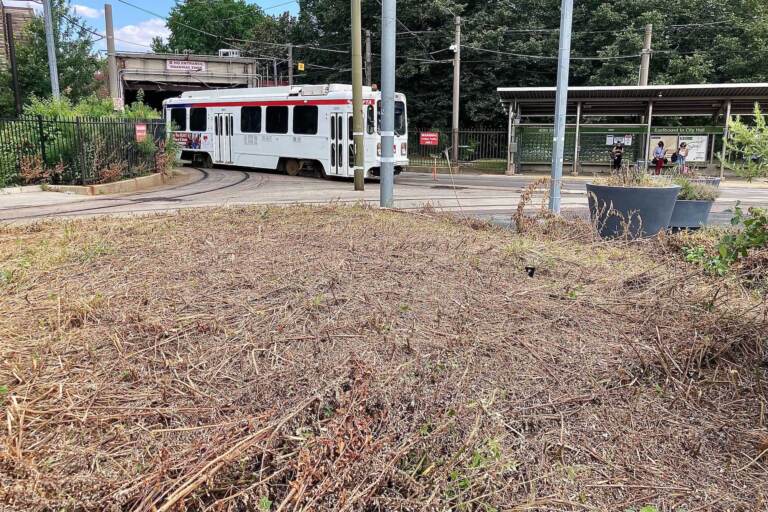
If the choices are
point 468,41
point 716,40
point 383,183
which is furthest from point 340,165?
point 716,40

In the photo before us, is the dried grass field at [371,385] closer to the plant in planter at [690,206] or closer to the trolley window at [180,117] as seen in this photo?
the plant in planter at [690,206]

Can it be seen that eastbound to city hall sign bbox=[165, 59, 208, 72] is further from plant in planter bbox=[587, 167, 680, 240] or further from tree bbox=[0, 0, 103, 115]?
plant in planter bbox=[587, 167, 680, 240]

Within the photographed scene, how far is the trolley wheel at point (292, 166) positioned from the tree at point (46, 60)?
38.4ft

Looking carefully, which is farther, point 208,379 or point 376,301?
point 376,301

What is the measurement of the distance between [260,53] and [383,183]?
154ft

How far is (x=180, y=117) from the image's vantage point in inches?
1048

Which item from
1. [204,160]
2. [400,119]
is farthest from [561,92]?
[204,160]

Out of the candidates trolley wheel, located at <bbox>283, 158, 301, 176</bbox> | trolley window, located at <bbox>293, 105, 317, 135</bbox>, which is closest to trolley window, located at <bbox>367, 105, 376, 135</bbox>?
trolley window, located at <bbox>293, 105, 317, 135</bbox>

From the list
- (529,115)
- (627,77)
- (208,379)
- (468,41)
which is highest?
(468,41)

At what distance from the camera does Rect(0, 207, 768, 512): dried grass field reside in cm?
254

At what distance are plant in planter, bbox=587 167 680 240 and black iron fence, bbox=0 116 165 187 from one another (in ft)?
43.7

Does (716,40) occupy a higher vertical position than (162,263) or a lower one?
higher

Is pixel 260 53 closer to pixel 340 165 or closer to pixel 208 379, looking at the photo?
pixel 340 165

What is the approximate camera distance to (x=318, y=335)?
12.3ft
